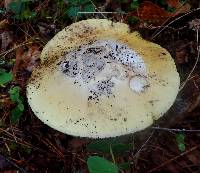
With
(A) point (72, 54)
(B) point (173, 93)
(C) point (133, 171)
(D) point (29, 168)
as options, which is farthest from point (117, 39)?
(D) point (29, 168)

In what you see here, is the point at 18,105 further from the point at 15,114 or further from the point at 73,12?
the point at 73,12

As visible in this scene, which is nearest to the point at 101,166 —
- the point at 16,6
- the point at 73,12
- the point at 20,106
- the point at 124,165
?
the point at 124,165

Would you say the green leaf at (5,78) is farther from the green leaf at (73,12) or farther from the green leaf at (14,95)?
the green leaf at (73,12)

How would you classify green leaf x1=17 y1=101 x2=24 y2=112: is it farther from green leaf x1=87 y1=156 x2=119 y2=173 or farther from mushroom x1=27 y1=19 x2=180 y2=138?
green leaf x1=87 y1=156 x2=119 y2=173


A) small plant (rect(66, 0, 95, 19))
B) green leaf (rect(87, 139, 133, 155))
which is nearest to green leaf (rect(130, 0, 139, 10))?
small plant (rect(66, 0, 95, 19))

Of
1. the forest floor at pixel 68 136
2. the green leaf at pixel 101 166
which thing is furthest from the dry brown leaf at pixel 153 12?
the green leaf at pixel 101 166

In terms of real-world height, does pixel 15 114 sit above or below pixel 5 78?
below
